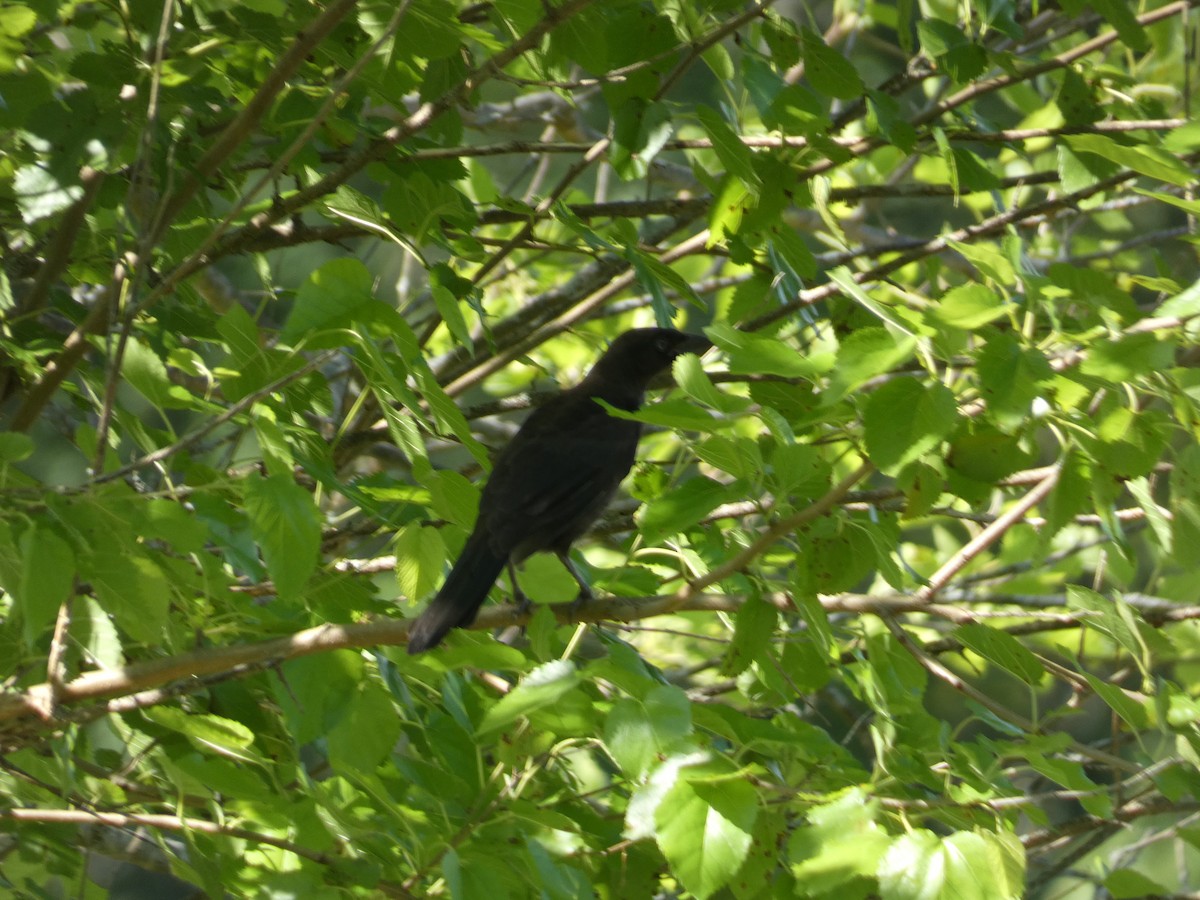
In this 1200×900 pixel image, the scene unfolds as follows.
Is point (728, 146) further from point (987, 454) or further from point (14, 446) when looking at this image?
point (14, 446)

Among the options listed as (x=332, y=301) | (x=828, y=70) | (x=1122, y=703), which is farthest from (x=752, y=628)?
(x=828, y=70)

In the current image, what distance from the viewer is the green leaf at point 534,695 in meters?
1.74

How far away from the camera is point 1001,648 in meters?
2.11

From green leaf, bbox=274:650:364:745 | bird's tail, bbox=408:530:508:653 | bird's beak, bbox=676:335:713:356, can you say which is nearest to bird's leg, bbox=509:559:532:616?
bird's tail, bbox=408:530:508:653

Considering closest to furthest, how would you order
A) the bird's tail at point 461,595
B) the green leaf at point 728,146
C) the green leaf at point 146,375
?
the green leaf at point 146,375
the green leaf at point 728,146
the bird's tail at point 461,595

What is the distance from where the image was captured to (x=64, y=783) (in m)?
2.24

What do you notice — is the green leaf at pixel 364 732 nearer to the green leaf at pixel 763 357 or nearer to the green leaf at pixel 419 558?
the green leaf at pixel 419 558

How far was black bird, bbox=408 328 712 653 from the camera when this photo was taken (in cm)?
306

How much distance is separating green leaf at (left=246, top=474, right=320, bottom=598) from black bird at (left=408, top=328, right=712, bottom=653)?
1.03 m

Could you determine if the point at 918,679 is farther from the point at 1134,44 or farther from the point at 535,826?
the point at 1134,44

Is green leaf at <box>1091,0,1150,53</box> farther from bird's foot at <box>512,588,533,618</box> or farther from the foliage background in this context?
bird's foot at <box>512,588,533,618</box>

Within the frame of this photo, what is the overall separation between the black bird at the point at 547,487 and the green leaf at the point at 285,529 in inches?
40.6

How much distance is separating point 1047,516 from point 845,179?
3690mm

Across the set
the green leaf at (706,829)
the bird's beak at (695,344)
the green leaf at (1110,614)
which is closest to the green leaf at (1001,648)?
the green leaf at (1110,614)
